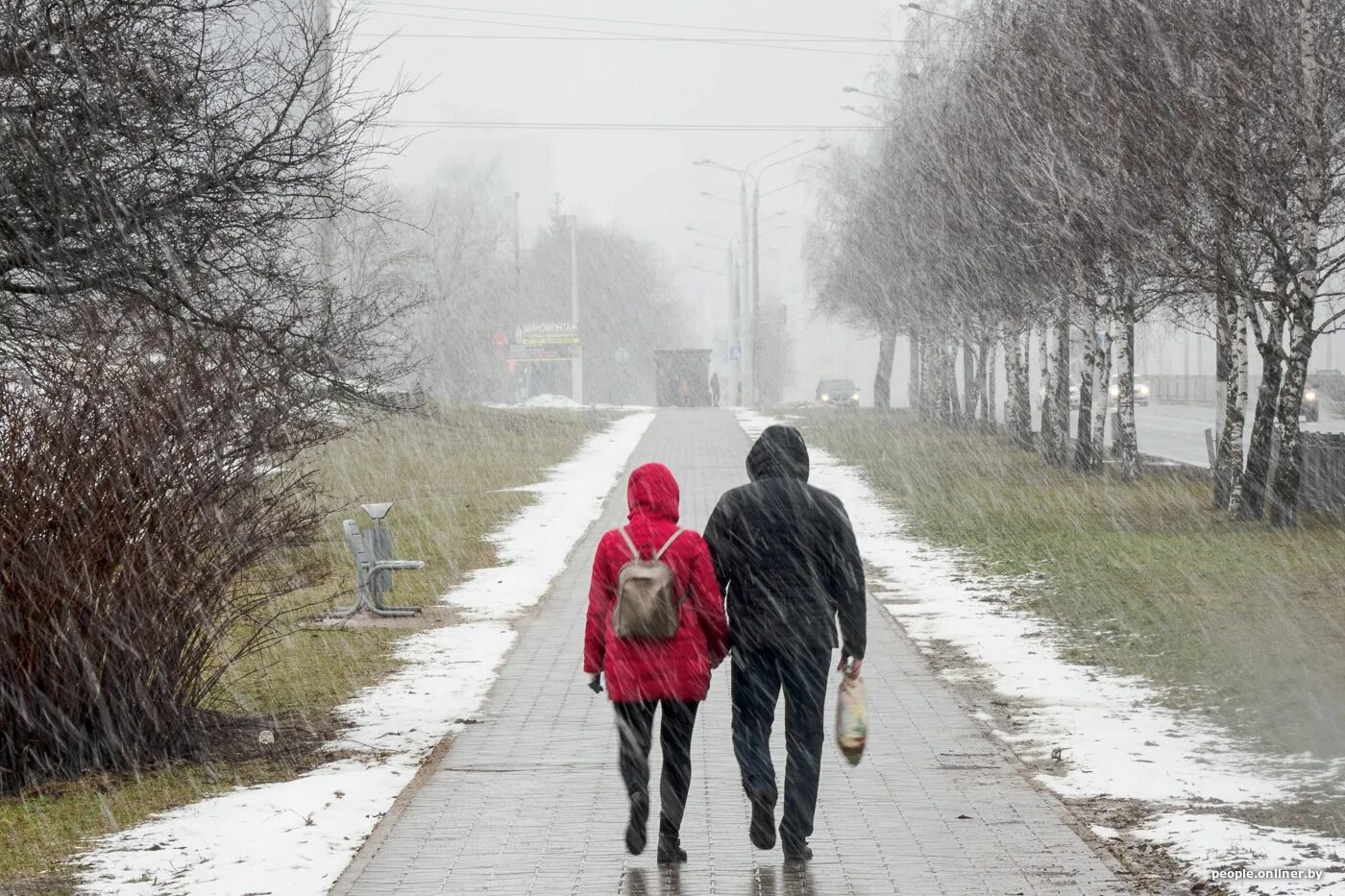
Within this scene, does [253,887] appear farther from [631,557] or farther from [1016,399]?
[1016,399]

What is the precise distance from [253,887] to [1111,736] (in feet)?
15.6

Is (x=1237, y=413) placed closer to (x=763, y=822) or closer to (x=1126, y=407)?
(x=1126, y=407)

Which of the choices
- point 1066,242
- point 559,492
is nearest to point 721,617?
point 1066,242

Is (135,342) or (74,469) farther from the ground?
(135,342)

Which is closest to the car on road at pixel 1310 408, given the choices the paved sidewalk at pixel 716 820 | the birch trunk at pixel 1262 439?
the birch trunk at pixel 1262 439

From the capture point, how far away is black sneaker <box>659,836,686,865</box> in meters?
6.41

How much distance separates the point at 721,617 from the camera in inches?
245

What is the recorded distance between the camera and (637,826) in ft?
21.0

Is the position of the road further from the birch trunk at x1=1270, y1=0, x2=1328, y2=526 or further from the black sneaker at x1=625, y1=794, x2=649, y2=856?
the black sneaker at x1=625, y1=794, x2=649, y2=856

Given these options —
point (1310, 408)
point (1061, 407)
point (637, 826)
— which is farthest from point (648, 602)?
point (1310, 408)

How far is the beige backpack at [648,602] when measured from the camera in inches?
239

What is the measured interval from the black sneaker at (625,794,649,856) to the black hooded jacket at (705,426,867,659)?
690mm

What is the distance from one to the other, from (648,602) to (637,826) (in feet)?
3.03

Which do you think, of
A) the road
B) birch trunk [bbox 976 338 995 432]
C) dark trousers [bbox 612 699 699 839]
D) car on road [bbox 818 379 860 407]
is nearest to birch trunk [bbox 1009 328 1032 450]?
the road
